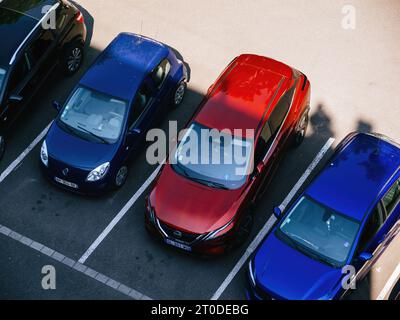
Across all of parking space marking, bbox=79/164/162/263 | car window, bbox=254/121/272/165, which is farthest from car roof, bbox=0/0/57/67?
car window, bbox=254/121/272/165

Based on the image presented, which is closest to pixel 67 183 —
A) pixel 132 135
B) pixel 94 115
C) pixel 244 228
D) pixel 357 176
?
pixel 94 115

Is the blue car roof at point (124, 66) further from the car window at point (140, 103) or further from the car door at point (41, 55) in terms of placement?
the car door at point (41, 55)

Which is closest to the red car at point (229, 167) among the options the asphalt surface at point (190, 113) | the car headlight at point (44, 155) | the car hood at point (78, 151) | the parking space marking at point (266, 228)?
the parking space marking at point (266, 228)

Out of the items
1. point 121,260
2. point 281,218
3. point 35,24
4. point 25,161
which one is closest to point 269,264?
point 281,218

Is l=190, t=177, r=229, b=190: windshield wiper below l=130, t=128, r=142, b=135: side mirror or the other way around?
the other way around

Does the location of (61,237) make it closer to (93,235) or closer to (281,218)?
(93,235)

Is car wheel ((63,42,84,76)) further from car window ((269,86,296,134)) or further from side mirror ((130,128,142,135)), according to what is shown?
car window ((269,86,296,134))
